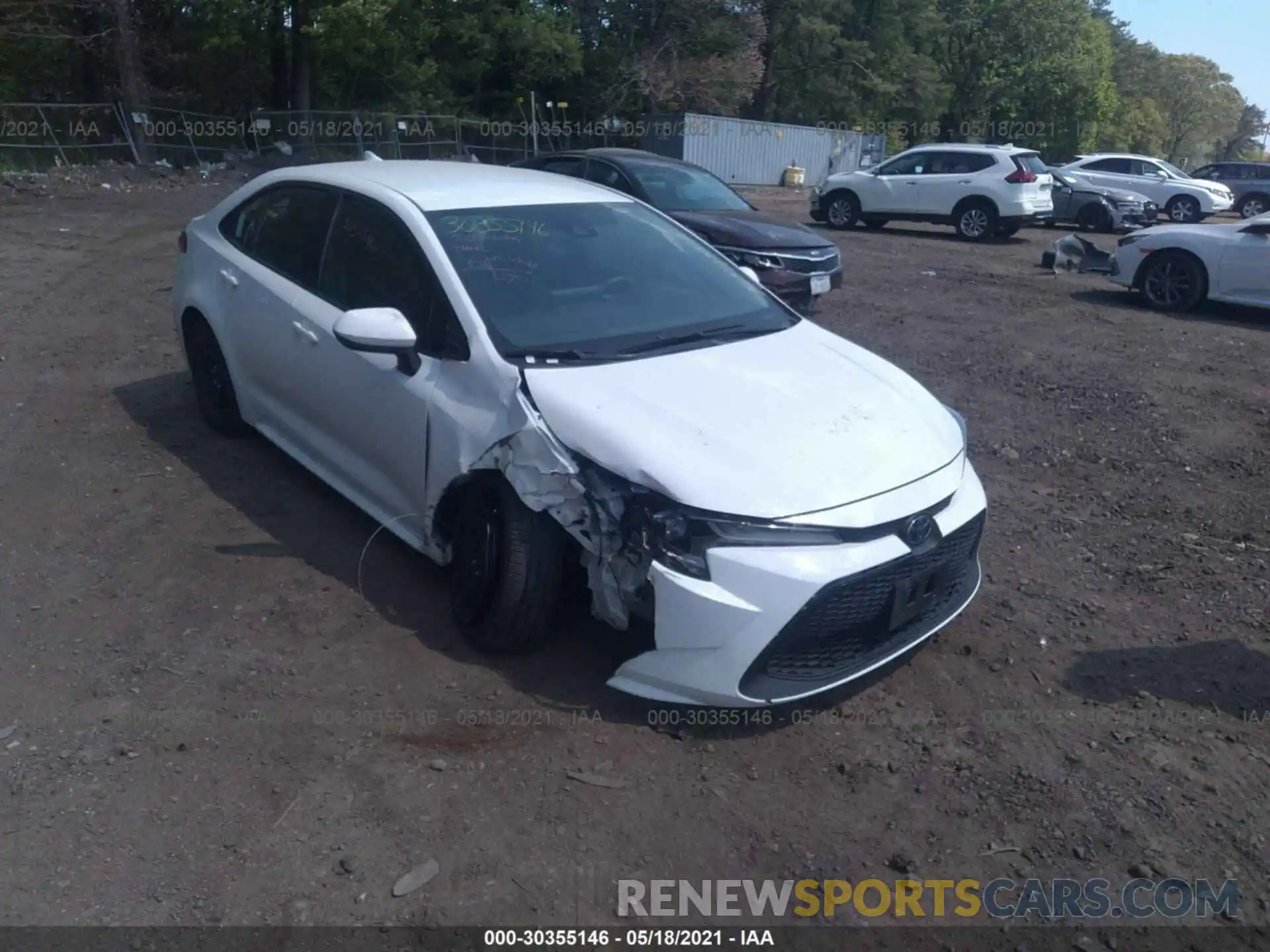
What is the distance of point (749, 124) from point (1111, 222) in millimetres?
17261

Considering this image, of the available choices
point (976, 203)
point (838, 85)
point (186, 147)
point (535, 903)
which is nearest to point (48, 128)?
point (186, 147)

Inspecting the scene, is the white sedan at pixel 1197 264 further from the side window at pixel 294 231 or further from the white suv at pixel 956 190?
the side window at pixel 294 231

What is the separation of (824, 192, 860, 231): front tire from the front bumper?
59.4 ft

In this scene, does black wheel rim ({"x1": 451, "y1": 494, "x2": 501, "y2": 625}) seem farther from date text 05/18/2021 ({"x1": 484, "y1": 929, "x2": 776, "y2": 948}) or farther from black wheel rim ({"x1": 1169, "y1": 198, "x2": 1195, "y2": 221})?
black wheel rim ({"x1": 1169, "y1": 198, "x2": 1195, "y2": 221})

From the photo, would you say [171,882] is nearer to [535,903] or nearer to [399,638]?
[535,903]

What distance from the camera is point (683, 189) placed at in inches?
452

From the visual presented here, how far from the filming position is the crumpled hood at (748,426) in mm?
3645

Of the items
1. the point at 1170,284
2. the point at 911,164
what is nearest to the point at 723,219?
the point at 1170,284

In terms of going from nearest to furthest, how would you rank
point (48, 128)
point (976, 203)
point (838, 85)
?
point (976, 203) < point (48, 128) < point (838, 85)

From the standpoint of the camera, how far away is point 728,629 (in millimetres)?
3555

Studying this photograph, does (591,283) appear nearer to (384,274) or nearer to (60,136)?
(384,274)

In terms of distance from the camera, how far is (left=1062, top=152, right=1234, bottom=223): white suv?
24.0 metres

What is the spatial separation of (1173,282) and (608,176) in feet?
20.4

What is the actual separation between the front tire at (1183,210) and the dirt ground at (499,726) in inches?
793
